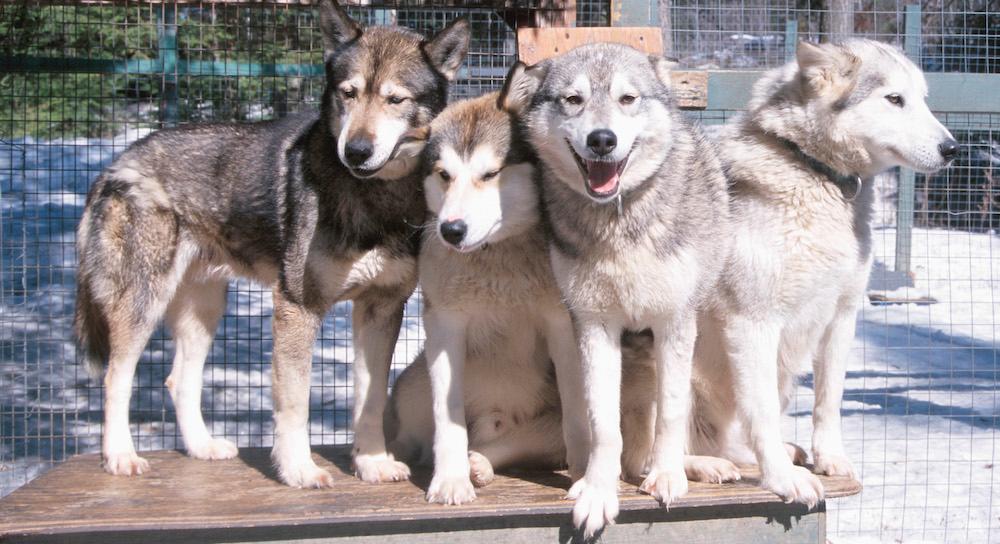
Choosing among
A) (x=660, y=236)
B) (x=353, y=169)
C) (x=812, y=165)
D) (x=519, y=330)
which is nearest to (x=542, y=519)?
(x=519, y=330)

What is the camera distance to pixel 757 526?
3.22 m

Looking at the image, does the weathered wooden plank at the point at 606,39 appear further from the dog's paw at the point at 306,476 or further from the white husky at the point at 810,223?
the dog's paw at the point at 306,476

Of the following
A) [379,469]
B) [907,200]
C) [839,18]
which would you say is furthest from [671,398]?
[839,18]

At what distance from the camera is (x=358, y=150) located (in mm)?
3186

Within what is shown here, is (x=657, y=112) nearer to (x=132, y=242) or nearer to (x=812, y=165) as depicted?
(x=812, y=165)

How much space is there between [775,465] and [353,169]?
68.8 inches

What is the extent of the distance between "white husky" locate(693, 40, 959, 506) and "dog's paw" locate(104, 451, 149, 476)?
227 centimetres

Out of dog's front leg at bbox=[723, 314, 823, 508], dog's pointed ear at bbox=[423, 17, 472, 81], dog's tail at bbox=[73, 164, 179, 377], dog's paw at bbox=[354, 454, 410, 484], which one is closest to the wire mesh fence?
dog's pointed ear at bbox=[423, 17, 472, 81]

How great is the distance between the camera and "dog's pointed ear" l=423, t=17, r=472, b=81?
11.6 feet

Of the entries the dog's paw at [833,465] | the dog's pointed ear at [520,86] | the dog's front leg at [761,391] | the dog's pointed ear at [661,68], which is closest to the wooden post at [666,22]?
the dog's pointed ear at [661,68]

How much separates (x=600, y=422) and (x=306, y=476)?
1.14 metres

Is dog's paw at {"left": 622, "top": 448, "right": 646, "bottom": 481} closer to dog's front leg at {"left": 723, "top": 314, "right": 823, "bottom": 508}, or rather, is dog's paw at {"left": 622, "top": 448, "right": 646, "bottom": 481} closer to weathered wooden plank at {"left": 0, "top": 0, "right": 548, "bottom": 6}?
dog's front leg at {"left": 723, "top": 314, "right": 823, "bottom": 508}

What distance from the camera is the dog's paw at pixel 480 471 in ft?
11.0

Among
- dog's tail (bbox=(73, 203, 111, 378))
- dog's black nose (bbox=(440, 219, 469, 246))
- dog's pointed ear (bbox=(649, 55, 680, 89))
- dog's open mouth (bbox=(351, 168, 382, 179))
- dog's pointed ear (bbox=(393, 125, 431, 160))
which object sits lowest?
dog's tail (bbox=(73, 203, 111, 378))
